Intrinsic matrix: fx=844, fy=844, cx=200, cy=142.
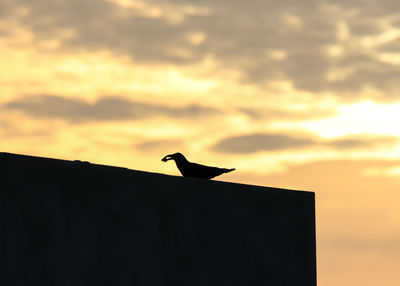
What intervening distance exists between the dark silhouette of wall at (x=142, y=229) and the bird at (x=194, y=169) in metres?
0.45

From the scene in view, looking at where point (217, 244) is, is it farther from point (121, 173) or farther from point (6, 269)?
point (6, 269)

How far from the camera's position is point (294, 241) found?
12906mm

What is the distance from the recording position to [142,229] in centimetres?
1057

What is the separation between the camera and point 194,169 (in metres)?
12.4

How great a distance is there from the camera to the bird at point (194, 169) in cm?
1233

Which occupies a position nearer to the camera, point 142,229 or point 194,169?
point 142,229

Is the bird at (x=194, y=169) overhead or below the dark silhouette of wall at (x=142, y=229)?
overhead

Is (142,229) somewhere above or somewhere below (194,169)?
below

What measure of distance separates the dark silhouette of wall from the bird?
447 millimetres

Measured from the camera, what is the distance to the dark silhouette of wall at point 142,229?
9172 mm

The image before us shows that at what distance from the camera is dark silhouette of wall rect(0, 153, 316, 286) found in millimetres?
9172

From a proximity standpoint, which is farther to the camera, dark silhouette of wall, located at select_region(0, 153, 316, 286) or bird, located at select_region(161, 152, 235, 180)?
bird, located at select_region(161, 152, 235, 180)

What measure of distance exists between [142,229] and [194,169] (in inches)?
79.6

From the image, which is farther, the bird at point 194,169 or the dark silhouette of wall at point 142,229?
the bird at point 194,169
